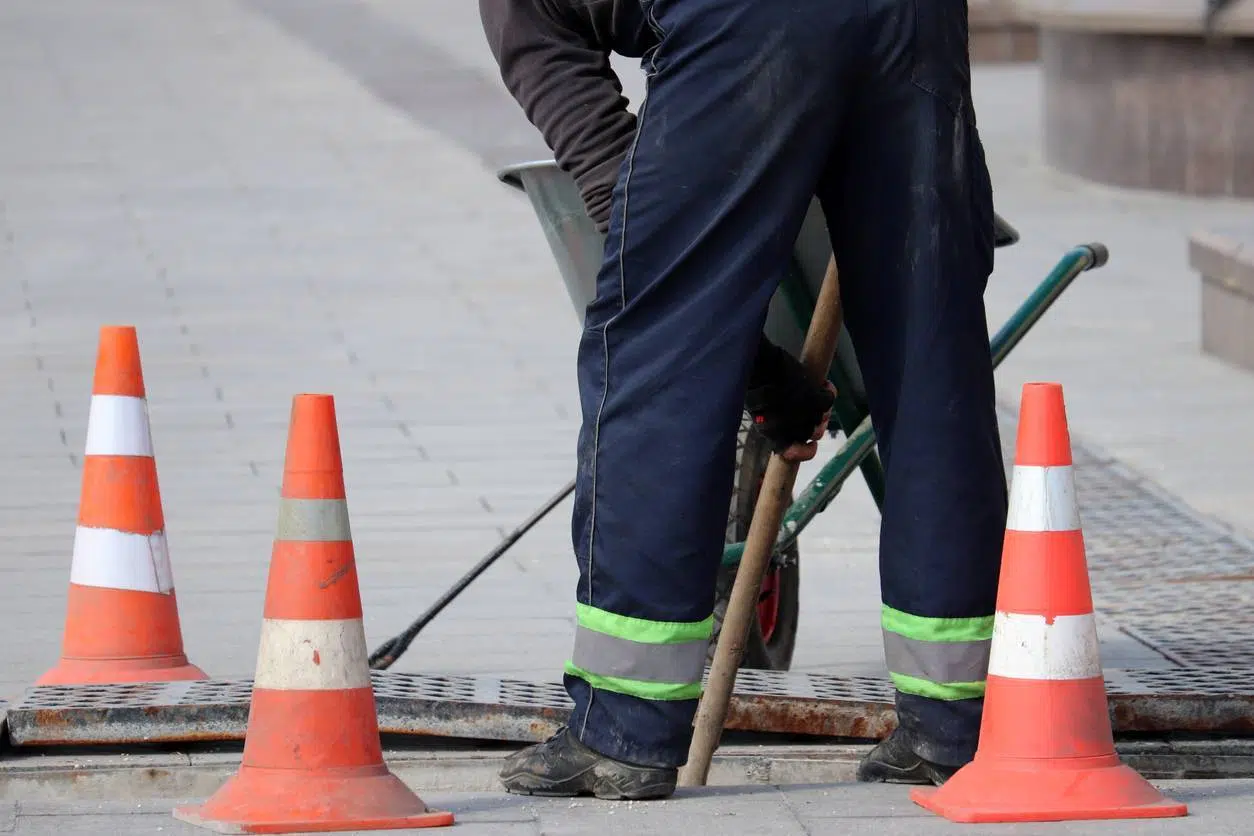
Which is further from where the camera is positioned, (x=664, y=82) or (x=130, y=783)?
(x=130, y=783)

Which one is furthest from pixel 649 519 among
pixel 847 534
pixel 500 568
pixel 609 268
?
pixel 847 534

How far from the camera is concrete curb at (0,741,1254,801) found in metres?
3.79

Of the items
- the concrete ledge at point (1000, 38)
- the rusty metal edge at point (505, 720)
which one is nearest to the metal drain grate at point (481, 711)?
the rusty metal edge at point (505, 720)

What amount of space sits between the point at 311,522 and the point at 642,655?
514 millimetres

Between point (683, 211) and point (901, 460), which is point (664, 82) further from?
point (901, 460)

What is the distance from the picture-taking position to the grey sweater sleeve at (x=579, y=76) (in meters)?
3.30

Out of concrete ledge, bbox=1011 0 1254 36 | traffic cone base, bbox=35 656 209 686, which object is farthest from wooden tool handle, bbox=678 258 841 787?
concrete ledge, bbox=1011 0 1254 36

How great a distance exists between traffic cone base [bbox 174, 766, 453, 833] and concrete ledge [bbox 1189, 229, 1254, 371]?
5524 mm

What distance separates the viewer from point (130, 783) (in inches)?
150

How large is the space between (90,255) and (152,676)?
631 cm

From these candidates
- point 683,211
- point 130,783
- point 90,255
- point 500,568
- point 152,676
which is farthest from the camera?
point 90,255

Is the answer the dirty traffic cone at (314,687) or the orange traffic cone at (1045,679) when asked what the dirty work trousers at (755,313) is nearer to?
the orange traffic cone at (1045,679)

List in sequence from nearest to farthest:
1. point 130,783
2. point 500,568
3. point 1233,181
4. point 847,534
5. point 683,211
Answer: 1. point 683,211
2. point 130,783
3. point 500,568
4. point 847,534
5. point 1233,181

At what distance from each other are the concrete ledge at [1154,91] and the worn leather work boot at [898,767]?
8638 mm
